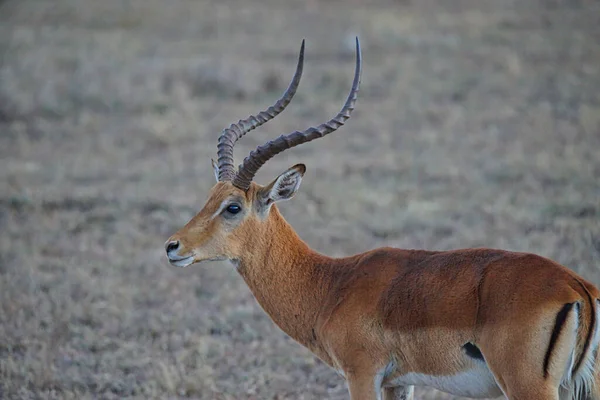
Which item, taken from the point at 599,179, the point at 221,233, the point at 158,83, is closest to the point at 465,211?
the point at 599,179

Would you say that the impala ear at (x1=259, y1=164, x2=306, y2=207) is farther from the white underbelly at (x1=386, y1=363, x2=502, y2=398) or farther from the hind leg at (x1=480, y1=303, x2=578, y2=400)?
the hind leg at (x1=480, y1=303, x2=578, y2=400)

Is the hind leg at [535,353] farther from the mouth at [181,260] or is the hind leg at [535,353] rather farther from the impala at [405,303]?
the mouth at [181,260]

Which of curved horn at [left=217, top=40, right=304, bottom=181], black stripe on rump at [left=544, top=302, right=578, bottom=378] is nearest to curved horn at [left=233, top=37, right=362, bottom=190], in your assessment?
curved horn at [left=217, top=40, right=304, bottom=181]

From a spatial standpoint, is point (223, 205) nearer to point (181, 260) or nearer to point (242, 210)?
point (242, 210)

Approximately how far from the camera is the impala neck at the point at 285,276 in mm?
5586

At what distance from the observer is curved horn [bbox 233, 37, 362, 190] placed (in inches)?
218

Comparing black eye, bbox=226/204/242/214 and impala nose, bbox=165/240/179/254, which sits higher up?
black eye, bbox=226/204/242/214

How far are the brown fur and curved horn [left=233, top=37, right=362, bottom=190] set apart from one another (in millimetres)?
100

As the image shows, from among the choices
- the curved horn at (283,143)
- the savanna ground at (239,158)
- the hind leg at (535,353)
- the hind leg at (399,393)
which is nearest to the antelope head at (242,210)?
the curved horn at (283,143)

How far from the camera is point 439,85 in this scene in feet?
59.3

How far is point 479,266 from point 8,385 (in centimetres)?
369

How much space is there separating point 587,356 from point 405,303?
1.00 meters

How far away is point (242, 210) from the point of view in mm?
5703

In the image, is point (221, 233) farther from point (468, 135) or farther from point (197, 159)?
point (468, 135)
